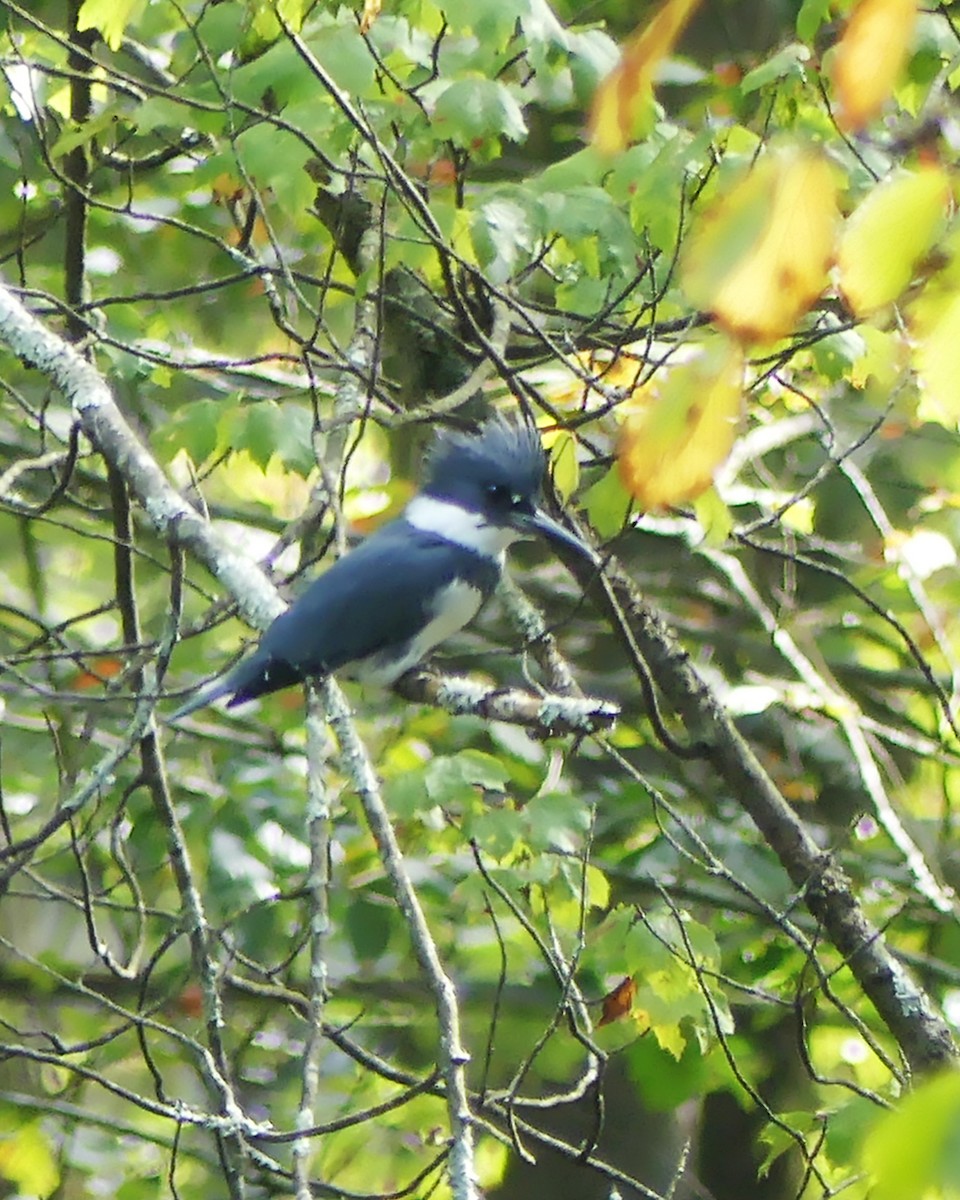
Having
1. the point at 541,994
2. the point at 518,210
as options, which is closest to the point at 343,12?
the point at 518,210

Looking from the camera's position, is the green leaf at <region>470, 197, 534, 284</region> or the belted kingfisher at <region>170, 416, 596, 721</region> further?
the belted kingfisher at <region>170, 416, 596, 721</region>

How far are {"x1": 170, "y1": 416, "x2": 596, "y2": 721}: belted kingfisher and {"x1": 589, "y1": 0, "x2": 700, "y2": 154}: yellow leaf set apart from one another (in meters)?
1.47

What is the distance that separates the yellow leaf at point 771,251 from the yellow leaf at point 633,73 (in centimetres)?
9

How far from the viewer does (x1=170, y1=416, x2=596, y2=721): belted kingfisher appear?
101 inches

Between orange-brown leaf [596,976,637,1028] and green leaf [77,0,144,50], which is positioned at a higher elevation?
green leaf [77,0,144,50]

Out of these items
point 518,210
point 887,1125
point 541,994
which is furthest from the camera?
point 541,994

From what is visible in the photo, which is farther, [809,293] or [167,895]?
[167,895]

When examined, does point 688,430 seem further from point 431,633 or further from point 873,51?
point 431,633

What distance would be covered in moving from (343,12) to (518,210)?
53 cm

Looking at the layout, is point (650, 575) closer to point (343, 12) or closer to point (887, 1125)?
point (343, 12)

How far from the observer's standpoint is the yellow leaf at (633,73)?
787 millimetres

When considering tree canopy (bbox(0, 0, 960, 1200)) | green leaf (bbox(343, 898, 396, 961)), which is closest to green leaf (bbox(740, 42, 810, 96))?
tree canopy (bbox(0, 0, 960, 1200))

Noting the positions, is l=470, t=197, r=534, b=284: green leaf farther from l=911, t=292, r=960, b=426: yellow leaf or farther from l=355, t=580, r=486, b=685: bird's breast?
l=911, t=292, r=960, b=426: yellow leaf

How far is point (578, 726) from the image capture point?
6.01ft
